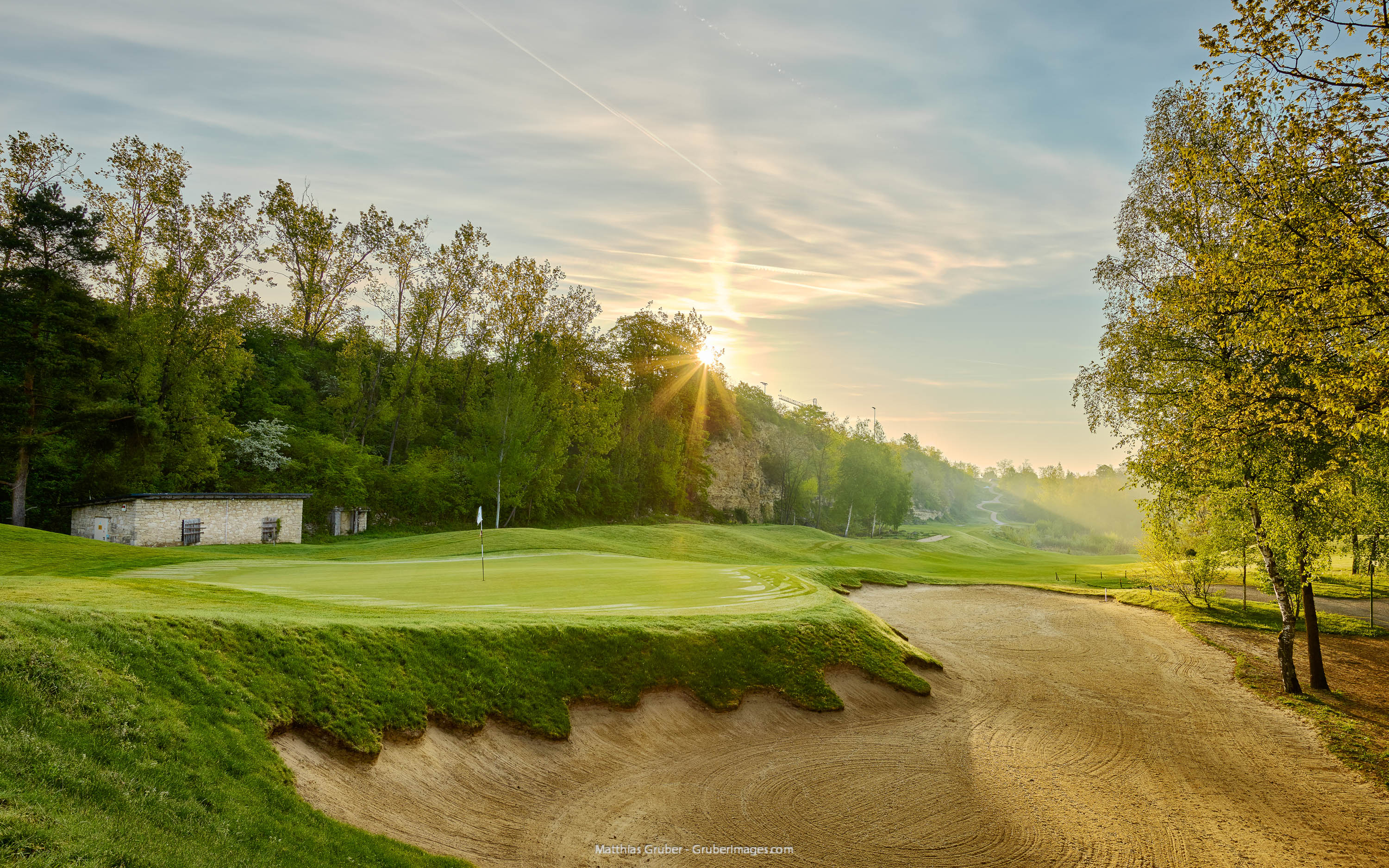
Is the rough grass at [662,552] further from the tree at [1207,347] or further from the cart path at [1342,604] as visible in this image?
the tree at [1207,347]

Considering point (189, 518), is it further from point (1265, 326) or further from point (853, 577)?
point (1265, 326)

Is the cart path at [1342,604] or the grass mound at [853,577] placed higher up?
the grass mound at [853,577]

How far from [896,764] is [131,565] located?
23949 mm

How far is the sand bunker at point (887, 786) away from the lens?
838 cm

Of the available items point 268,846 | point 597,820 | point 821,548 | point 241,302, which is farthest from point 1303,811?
point 241,302

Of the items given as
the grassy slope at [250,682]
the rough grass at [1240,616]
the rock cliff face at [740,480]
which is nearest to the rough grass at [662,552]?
the grassy slope at [250,682]

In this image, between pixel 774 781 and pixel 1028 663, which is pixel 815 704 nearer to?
pixel 774 781

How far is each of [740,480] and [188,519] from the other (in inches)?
2509

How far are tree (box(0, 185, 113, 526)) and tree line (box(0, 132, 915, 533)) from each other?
0.09m

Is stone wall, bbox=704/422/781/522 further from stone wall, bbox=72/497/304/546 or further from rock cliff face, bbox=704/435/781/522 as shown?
stone wall, bbox=72/497/304/546

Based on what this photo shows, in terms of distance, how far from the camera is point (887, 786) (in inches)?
421

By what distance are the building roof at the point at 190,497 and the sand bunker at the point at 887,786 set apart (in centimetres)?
2988

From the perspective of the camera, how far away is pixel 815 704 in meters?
13.6

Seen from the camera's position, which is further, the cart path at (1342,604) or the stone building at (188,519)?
the stone building at (188,519)
